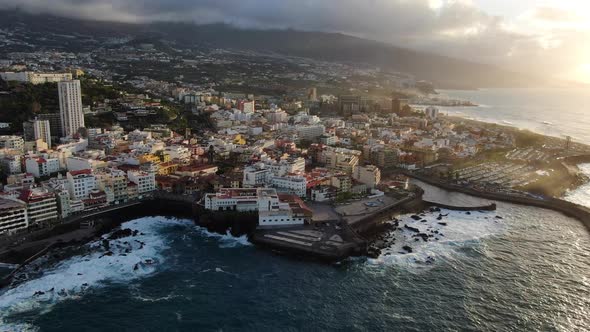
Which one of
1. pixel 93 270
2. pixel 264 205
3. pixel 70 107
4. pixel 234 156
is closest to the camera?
pixel 93 270

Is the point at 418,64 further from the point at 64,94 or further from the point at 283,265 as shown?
the point at 283,265

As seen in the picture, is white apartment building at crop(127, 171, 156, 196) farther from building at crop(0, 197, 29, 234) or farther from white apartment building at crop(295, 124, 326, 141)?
white apartment building at crop(295, 124, 326, 141)

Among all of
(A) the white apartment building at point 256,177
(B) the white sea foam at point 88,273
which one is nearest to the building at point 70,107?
(A) the white apartment building at point 256,177

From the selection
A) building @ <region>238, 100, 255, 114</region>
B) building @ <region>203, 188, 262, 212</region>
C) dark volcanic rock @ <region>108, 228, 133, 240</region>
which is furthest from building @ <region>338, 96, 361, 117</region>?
dark volcanic rock @ <region>108, 228, 133, 240</region>

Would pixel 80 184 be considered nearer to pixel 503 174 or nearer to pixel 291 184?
pixel 291 184

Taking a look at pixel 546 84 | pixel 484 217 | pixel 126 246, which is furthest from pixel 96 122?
pixel 546 84

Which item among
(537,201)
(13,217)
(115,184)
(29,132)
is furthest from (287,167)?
(29,132)

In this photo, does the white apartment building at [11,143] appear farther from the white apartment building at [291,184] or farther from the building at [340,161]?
the building at [340,161]
